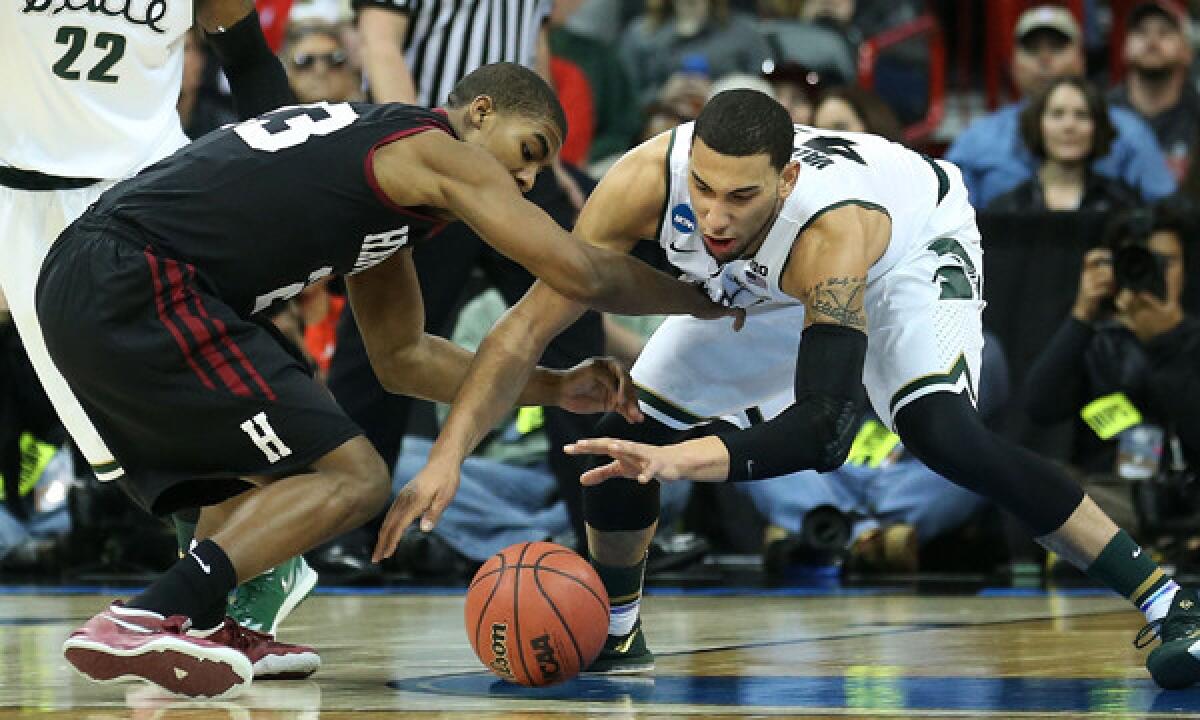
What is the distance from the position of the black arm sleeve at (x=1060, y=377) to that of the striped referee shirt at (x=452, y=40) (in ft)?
8.41

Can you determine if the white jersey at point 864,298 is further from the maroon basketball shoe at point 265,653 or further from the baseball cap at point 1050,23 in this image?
the baseball cap at point 1050,23

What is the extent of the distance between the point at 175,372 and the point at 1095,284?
4.79m

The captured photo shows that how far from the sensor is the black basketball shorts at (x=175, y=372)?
15.2 feet

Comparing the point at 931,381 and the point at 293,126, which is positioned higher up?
the point at 293,126

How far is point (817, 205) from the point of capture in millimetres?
5145

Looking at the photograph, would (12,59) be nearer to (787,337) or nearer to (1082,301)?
(787,337)

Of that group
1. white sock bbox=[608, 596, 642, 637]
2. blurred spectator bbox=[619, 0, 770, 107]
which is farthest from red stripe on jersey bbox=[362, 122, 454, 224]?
blurred spectator bbox=[619, 0, 770, 107]

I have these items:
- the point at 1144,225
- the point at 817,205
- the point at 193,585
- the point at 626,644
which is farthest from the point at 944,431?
the point at 1144,225

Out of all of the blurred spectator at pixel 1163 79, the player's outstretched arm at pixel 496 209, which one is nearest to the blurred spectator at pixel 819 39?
the blurred spectator at pixel 1163 79

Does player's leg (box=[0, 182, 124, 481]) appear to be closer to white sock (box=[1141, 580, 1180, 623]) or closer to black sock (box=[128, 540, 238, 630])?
black sock (box=[128, 540, 238, 630])

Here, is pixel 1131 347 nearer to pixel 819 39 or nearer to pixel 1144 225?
pixel 1144 225

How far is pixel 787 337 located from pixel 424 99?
2.54 m

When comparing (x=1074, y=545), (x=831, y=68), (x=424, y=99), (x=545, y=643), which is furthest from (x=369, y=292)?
(x=831, y=68)

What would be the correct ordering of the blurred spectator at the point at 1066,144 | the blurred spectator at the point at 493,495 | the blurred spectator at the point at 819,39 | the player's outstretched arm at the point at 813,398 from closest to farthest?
Result: the player's outstretched arm at the point at 813,398
the blurred spectator at the point at 493,495
the blurred spectator at the point at 1066,144
the blurred spectator at the point at 819,39
